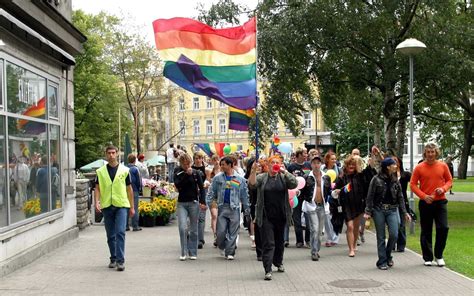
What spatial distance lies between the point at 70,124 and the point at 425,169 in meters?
7.52

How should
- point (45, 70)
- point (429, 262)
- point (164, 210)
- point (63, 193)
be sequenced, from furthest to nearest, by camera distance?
point (164, 210)
point (63, 193)
point (45, 70)
point (429, 262)

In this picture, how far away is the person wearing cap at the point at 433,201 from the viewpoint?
985 centimetres

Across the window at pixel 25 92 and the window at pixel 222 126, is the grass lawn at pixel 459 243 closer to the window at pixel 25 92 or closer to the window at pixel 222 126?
the window at pixel 25 92

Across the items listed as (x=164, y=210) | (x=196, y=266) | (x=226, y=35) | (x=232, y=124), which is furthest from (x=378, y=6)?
(x=196, y=266)

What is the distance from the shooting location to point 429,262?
9906 millimetres

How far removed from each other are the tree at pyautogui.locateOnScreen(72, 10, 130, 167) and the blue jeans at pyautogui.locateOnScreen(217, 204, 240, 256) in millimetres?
38863

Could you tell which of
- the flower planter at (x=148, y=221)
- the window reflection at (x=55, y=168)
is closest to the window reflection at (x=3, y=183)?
the window reflection at (x=55, y=168)

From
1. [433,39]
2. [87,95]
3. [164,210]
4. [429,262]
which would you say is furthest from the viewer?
[87,95]

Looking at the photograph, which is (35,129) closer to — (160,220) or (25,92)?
(25,92)

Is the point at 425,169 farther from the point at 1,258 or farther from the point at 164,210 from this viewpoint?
the point at 164,210

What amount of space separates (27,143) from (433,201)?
669 cm

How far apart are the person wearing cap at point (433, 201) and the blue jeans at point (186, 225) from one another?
3.70 meters

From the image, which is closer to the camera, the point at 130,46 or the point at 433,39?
the point at 433,39

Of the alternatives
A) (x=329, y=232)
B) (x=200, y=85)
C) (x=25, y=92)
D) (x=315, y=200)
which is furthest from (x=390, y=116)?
(x=25, y=92)
